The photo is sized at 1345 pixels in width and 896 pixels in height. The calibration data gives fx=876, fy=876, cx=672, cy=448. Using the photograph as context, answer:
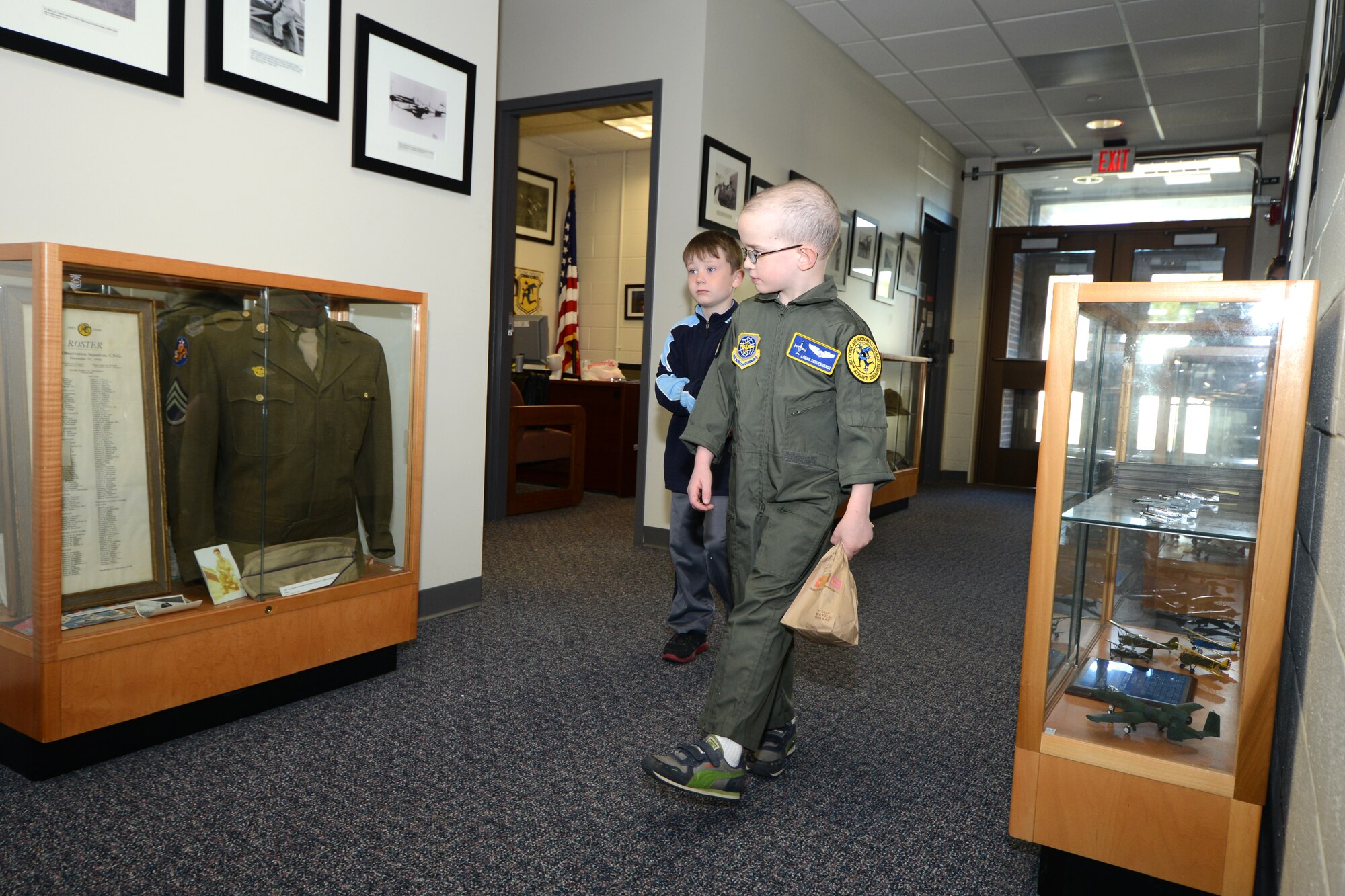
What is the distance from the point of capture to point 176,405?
6.14 feet

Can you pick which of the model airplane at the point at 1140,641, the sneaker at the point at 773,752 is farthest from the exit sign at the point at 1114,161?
the sneaker at the point at 773,752

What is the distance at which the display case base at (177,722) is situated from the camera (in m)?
1.65

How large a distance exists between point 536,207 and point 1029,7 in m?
4.03

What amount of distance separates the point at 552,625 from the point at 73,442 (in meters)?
1.46

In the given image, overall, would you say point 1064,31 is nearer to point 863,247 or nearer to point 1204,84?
point 1204,84

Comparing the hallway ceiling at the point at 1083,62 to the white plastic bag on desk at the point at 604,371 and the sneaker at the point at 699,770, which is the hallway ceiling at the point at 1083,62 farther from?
the sneaker at the point at 699,770

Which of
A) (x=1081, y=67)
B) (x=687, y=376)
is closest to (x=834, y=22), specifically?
(x=1081, y=67)

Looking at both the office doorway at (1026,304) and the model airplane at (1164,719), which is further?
the office doorway at (1026,304)

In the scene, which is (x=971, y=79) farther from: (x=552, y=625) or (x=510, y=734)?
(x=510, y=734)

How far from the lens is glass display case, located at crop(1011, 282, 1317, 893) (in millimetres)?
1248

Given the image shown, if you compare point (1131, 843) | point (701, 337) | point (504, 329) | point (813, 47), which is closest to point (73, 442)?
point (701, 337)

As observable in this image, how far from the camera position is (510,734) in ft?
6.41

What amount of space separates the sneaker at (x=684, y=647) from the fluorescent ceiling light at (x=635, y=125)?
4.71 metres

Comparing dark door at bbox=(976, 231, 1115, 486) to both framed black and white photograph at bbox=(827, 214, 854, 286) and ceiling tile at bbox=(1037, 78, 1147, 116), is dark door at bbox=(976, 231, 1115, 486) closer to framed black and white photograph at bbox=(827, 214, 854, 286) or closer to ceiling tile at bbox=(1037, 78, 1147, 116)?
ceiling tile at bbox=(1037, 78, 1147, 116)
